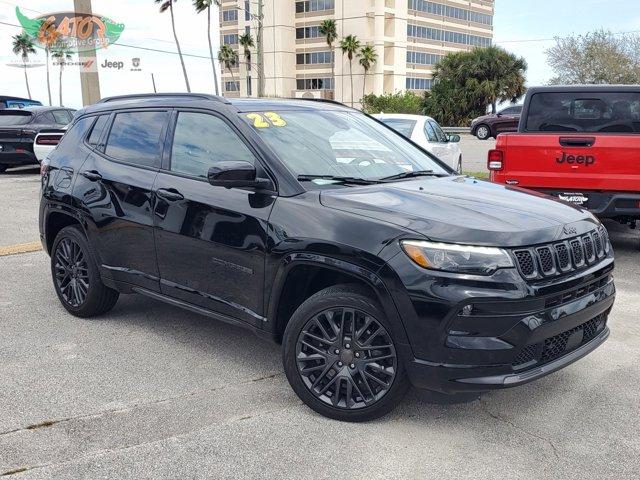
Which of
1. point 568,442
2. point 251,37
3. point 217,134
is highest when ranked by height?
point 251,37

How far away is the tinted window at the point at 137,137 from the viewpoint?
4.57 metres

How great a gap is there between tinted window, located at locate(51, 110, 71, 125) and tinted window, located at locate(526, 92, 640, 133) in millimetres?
12408

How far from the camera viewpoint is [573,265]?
334cm

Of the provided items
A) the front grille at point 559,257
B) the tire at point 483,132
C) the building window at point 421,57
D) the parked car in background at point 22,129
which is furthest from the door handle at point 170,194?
the building window at point 421,57

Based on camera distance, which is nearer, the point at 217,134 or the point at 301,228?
the point at 301,228

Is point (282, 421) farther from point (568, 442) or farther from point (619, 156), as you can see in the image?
point (619, 156)

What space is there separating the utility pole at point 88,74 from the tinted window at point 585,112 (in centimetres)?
1270

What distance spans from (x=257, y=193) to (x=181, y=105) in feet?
3.66

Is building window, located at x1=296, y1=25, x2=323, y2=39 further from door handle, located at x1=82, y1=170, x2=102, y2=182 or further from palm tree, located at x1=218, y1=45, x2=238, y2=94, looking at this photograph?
door handle, located at x1=82, y1=170, x2=102, y2=182

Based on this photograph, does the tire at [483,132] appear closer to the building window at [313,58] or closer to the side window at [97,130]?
the side window at [97,130]

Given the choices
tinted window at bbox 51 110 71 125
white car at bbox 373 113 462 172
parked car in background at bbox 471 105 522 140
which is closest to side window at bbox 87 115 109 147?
white car at bbox 373 113 462 172

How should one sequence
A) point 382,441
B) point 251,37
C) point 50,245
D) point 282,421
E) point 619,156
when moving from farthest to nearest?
point 251,37
point 619,156
point 50,245
point 282,421
point 382,441

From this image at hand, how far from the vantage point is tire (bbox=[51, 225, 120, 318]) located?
5.02 m

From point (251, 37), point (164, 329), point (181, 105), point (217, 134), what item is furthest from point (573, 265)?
point (251, 37)
